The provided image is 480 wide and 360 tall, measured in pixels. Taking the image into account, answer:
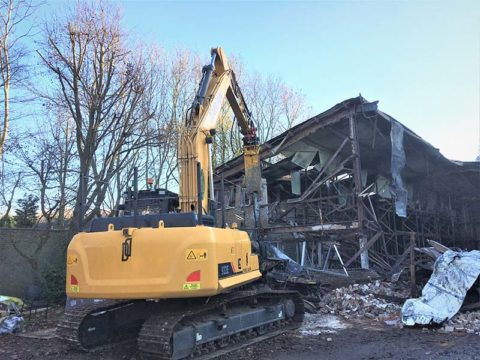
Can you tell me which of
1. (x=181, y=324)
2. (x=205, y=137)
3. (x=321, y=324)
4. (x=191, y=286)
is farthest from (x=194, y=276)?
(x=321, y=324)

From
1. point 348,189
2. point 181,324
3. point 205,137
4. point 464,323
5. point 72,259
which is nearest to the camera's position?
point 181,324

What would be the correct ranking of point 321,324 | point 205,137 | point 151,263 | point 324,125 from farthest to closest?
point 324,125 < point 321,324 < point 205,137 < point 151,263

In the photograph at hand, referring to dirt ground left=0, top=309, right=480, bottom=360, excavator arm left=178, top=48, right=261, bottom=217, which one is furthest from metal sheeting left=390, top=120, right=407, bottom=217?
dirt ground left=0, top=309, right=480, bottom=360

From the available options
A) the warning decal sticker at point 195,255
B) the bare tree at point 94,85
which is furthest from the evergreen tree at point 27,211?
the warning decal sticker at point 195,255

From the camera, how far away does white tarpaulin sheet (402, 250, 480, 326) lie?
9125 millimetres

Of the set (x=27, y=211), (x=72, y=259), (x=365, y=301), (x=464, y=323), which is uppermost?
(x=27, y=211)

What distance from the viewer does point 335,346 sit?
771 centimetres

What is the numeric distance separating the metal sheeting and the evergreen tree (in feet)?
45.7

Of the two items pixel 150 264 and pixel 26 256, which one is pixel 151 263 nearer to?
pixel 150 264

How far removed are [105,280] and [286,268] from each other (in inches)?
216

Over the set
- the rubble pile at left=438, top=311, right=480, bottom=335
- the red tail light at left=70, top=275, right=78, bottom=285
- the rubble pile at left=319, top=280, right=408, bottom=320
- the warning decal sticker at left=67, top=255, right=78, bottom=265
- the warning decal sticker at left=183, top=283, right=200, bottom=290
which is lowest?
the rubble pile at left=438, top=311, right=480, bottom=335

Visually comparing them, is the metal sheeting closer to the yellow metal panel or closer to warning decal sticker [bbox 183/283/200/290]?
the yellow metal panel

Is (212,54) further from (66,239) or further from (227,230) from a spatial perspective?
(66,239)

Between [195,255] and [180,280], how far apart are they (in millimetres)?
385
